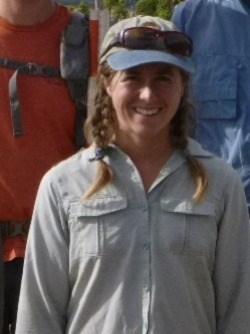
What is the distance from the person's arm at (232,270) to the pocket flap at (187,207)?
69mm

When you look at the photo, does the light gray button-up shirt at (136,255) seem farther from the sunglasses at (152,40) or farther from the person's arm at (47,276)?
the sunglasses at (152,40)

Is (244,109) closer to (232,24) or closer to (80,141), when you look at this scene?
(232,24)

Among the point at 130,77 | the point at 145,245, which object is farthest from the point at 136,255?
→ the point at 130,77

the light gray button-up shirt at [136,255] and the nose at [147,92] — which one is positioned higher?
the nose at [147,92]

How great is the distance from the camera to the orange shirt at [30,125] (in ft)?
13.3

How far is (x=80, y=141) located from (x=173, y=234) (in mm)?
904

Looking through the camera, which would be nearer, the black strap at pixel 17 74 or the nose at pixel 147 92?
the nose at pixel 147 92

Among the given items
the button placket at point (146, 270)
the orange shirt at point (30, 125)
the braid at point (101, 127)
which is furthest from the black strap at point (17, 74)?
the button placket at point (146, 270)

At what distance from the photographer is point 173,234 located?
3398mm

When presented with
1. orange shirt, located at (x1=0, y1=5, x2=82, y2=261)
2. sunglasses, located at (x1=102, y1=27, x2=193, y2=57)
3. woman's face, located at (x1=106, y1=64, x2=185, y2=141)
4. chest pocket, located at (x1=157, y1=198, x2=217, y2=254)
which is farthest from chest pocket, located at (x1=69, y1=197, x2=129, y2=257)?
orange shirt, located at (x1=0, y1=5, x2=82, y2=261)

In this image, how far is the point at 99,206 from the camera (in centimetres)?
344

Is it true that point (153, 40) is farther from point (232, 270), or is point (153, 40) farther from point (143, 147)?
point (232, 270)

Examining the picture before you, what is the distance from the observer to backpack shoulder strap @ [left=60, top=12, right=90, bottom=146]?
414 centimetres

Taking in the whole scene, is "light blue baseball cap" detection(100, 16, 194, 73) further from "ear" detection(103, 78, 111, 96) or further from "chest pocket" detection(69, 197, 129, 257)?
"chest pocket" detection(69, 197, 129, 257)
